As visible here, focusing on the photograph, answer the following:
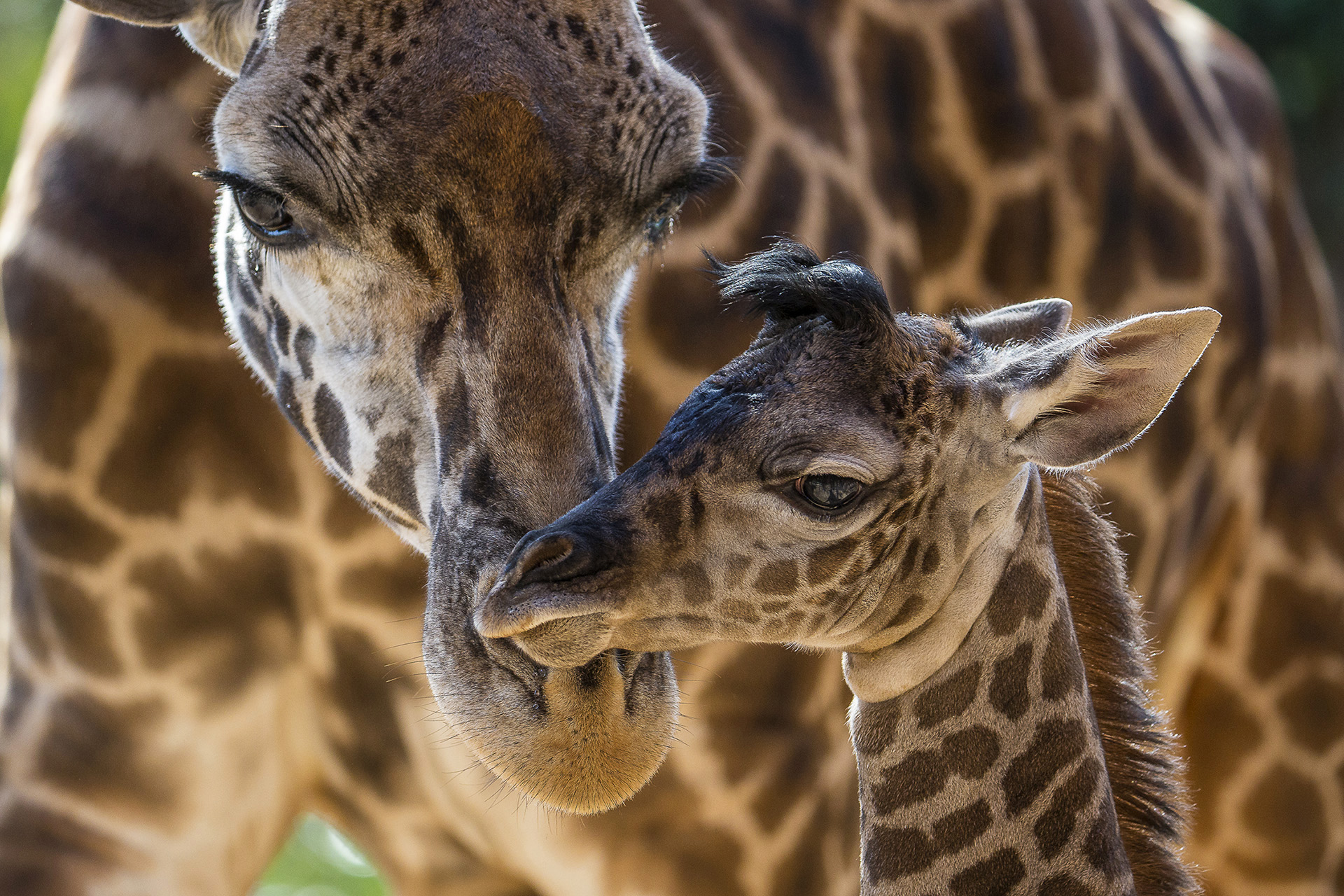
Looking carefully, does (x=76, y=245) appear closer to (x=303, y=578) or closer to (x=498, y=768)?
(x=303, y=578)

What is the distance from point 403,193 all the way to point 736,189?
116 centimetres

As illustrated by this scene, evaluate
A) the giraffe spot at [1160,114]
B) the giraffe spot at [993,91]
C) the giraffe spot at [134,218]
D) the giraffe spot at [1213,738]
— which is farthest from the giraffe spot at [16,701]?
the giraffe spot at [1160,114]

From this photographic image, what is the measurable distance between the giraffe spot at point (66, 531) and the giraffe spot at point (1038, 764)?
59.6 inches

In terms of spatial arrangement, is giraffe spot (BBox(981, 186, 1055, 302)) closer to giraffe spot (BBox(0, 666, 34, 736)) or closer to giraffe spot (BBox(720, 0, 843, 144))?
giraffe spot (BBox(720, 0, 843, 144))

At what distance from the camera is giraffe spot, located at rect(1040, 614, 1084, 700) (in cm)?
152

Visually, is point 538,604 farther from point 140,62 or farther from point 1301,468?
point 1301,468

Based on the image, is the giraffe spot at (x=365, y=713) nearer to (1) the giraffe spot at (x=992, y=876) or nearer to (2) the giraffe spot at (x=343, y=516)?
(2) the giraffe spot at (x=343, y=516)

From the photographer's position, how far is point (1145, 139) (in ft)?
10.4

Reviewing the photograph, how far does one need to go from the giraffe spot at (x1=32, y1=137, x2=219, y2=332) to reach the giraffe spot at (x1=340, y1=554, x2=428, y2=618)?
1.58 ft

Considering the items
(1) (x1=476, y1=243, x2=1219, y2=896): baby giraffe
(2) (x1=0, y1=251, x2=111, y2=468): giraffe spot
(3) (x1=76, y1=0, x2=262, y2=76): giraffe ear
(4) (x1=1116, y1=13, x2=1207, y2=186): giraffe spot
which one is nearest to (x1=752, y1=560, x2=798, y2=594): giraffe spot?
(1) (x1=476, y1=243, x2=1219, y2=896): baby giraffe

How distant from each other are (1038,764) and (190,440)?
147 cm

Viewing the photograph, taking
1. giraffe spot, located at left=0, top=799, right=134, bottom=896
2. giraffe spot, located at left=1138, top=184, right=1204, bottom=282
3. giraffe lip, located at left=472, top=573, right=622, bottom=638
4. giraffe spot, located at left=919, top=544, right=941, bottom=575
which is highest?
giraffe spot, located at left=1138, top=184, right=1204, bottom=282

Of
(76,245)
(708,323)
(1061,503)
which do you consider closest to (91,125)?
(76,245)

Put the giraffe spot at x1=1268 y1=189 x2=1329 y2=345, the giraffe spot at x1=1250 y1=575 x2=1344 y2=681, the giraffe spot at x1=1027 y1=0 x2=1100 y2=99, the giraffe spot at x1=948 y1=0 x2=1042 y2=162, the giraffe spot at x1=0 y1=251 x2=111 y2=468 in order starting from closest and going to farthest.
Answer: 1. the giraffe spot at x1=0 y1=251 x2=111 y2=468
2. the giraffe spot at x1=948 y1=0 x2=1042 y2=162
3. the giraffe spot at x1=1027 y1=0 x2=1100 y2=99
4. the giraffe spot at x1=1250 y1=575 x2=1344 y2=681
5. the giraffe spot at x1=1268 y1=189 x2=1329 y2=345
